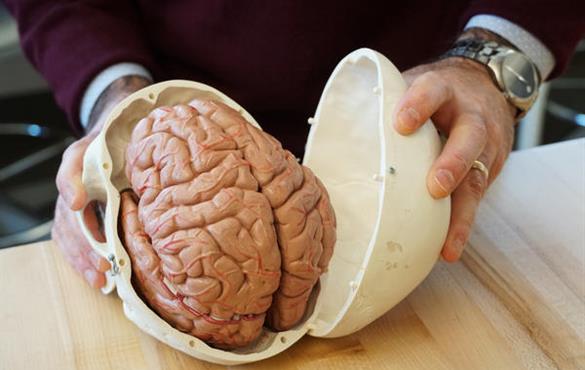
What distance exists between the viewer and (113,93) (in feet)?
3.95

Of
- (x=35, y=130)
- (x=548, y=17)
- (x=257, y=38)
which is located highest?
(x=548, y=17)

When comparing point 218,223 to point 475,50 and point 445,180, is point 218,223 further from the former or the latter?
point 475,50

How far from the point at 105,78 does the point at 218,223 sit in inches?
20.8

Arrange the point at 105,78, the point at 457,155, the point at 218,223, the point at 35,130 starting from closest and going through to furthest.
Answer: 1. the point at 218,223
2. the point at 457,155
3. the point at 105,78
4. the point at 35,130

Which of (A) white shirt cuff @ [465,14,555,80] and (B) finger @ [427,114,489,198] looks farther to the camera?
(A) white shirt cuff @ [465,14,555,80]

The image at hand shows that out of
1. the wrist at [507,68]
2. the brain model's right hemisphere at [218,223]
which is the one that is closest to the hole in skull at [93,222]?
the brain model's right hemisphere at [218,223]

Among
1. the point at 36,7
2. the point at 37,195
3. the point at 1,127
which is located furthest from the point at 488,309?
the point at 1,127

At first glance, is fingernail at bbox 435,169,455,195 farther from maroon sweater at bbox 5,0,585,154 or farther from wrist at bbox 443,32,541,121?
maroon sweater at bbox 5,0,585,154

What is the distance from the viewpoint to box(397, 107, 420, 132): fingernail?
33.4 inches

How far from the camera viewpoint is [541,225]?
44.1 inches

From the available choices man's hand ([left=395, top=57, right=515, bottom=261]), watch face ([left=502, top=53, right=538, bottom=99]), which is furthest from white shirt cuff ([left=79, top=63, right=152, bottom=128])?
watch face ([left=502, top=53, right=538, bottom=99])

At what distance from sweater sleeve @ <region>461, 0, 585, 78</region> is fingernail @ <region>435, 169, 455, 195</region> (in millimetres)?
419

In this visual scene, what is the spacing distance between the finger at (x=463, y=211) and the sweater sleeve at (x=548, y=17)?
30cm

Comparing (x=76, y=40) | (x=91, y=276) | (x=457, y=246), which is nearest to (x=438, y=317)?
(x=457, y=246)
